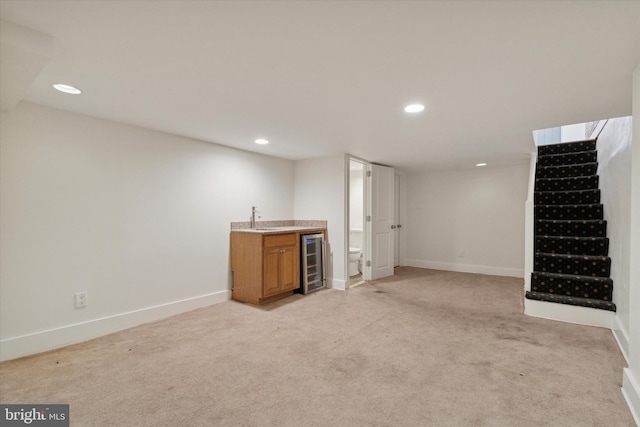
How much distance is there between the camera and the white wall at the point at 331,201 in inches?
173

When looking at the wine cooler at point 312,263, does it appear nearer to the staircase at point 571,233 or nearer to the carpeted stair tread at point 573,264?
the staircase at point 571,233

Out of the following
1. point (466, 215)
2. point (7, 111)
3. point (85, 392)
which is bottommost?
point (85, 392)

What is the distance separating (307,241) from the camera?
4.20 m

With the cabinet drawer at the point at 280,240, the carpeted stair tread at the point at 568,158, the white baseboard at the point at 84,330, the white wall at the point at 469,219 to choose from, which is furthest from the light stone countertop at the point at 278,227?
the carpeted stair tread at the point at 568,158

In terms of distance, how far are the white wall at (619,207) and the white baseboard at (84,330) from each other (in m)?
4.24

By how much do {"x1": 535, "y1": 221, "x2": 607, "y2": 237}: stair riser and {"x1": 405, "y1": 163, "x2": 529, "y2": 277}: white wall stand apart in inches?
60.2

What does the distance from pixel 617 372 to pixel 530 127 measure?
221cm

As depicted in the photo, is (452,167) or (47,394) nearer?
(47,394)

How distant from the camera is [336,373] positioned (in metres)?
2.07

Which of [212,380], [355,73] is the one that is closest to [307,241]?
[212,380]

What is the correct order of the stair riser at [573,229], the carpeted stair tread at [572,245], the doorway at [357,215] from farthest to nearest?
the doorway at [357,215]
the stair riser at [573,229]
the carpeted stair tread at [572,245]

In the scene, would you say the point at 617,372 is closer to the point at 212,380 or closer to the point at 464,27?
the point at 464,27

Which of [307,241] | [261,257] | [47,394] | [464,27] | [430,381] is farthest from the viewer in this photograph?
[307,241]

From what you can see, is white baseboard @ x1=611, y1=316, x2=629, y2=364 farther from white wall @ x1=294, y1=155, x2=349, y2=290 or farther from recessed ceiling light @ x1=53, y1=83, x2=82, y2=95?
recessed ceiling light @ x1=53, y1=83, x2=82, y2=95
